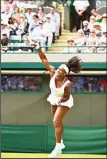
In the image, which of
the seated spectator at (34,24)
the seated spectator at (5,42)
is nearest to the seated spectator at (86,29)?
the seated spectator at (34,24)

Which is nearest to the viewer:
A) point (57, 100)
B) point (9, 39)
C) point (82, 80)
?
point (57, 100)

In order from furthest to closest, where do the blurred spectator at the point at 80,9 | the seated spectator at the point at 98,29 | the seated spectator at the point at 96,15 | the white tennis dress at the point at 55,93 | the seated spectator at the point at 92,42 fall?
the blurred spectator at the point at 80,9
the seated spectator at the point at 96,15
the seated spectator at the point at 98,29
the seated spectator at the point at 92,42
the white tennis dress at the point at 55,93

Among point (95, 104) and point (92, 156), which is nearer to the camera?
point (92, 156)

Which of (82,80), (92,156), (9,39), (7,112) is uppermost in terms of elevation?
(9,39)

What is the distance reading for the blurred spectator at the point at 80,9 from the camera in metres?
13.3

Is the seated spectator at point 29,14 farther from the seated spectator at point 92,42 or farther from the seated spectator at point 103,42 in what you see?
the seated spectator at point 103,42

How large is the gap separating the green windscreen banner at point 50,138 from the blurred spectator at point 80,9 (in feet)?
9.63

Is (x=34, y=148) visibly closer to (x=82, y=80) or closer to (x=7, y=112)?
(x=7, y=112)

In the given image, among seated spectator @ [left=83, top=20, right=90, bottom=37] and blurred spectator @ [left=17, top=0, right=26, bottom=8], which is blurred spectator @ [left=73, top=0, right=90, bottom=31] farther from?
blurred spectator @ [left=17, top=0, right=26, bottom=8]

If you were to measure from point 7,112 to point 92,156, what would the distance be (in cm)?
278

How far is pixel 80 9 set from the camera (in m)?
13.4

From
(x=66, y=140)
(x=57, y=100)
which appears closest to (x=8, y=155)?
(x=66, y=140)

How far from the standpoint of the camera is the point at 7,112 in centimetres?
1402

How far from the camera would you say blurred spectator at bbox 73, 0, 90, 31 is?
13344 millimetres
